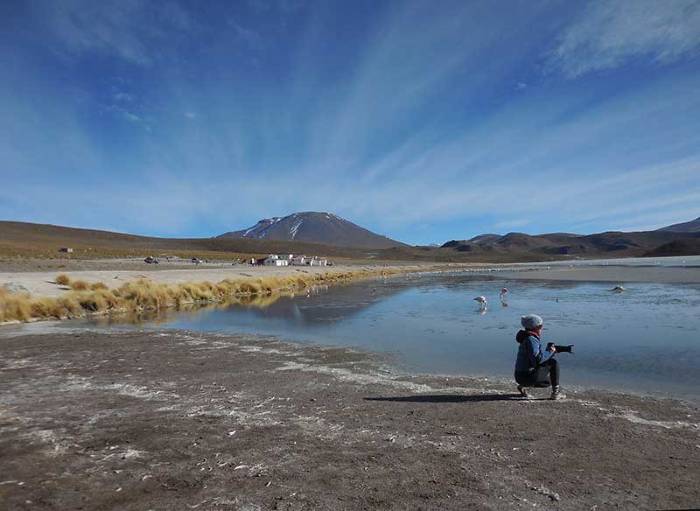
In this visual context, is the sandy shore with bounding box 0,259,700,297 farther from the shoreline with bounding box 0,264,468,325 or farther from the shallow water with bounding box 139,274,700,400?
the shallow water with bounding box 139,274,700,400

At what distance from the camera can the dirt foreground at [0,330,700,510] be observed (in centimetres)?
434

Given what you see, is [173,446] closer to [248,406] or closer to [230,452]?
[230,452]

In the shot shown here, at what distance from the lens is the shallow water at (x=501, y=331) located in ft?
32.4

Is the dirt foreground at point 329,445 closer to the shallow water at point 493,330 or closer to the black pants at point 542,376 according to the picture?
the black pants at point 542,376

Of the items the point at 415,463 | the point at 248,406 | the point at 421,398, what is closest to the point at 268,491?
the point at 415,463

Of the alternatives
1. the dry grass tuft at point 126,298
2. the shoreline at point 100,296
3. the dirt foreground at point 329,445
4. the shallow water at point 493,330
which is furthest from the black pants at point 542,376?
the dry grass tuft at point 126,298

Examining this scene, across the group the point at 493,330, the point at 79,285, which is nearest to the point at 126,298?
the point at 79,285

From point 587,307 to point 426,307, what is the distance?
7384 millimetres

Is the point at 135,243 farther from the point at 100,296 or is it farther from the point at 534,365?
the point at 534,365

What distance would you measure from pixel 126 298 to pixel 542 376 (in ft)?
72.7

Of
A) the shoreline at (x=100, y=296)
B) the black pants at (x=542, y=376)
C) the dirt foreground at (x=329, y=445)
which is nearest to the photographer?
the dirt foreground at (x=329, y=445)

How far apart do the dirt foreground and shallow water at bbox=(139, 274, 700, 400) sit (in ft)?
5.89

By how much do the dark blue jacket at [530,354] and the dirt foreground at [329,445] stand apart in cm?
54

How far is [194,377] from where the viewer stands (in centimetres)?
931
